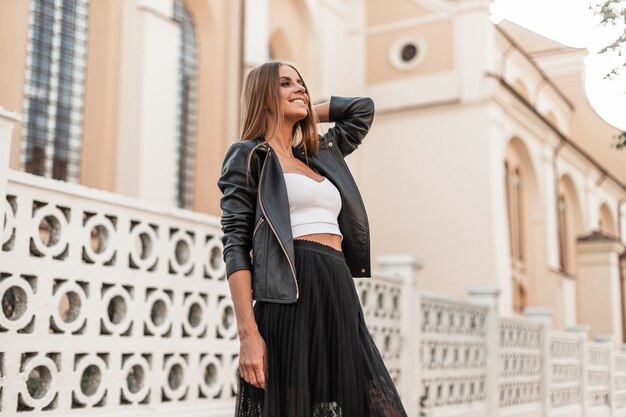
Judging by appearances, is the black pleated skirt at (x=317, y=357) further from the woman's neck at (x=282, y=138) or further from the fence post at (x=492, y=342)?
the fence post at (x=492, y=342)

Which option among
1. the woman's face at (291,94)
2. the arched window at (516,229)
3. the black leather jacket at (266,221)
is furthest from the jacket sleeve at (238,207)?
the arched window at (516,229)

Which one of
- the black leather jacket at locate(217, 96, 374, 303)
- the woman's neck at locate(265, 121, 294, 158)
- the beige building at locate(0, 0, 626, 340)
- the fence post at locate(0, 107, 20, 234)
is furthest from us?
the beige building at locate(0, 0, 626, 340)

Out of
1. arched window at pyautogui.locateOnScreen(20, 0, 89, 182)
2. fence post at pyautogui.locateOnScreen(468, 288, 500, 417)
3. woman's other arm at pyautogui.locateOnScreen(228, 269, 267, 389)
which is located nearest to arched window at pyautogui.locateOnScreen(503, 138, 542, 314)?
fence post at pyautogui.locateOnScreen(468, 288, 500, 417)

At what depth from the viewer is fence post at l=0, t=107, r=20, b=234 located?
4.43m

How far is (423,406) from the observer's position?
9.12m

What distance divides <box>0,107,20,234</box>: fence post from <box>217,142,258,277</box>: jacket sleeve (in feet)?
5.92

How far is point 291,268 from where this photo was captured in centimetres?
298

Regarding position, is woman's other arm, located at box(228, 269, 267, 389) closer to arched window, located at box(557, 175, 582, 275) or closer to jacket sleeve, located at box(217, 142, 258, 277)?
jacket sleeve, located at box(217, 142, 258, 277)

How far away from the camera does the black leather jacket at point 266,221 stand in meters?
3.00

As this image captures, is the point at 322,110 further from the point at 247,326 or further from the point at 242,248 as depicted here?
the point at 247,326

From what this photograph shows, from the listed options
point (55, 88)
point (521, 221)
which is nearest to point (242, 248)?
point (55, 88)

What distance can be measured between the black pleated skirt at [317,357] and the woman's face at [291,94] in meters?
0.50

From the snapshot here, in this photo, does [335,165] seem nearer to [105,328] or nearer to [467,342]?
[105,328]

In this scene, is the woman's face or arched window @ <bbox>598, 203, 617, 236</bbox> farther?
arched window @ <bbox>598, 203, 617, 236</bbox>
